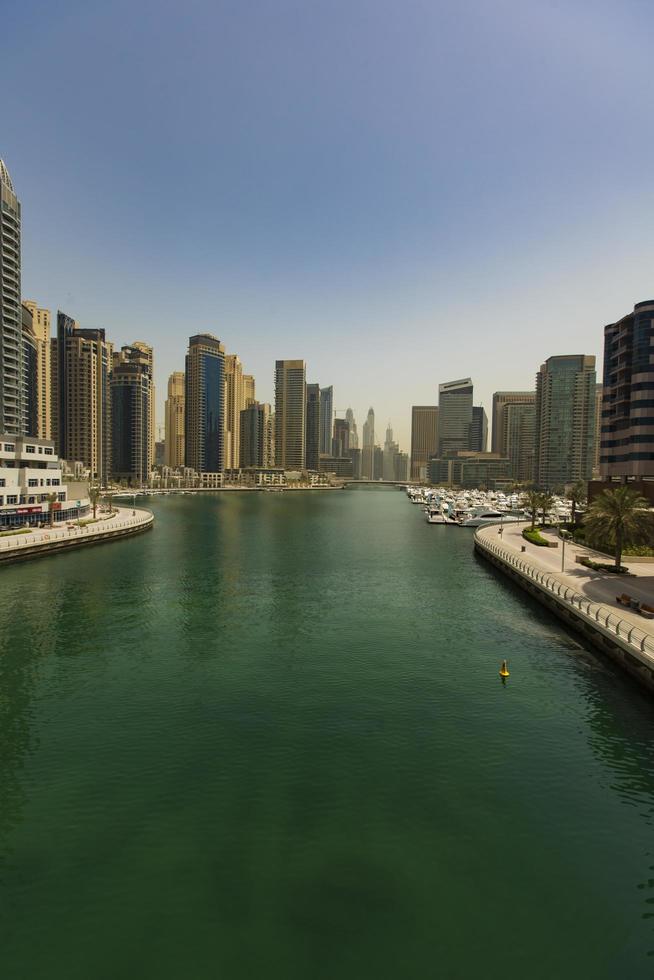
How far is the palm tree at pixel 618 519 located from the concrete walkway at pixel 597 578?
123 inches

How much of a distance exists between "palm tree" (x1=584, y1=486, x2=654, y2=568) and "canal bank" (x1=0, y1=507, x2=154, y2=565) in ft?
257

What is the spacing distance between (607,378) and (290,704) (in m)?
92.5

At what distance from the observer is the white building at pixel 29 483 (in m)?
90.9

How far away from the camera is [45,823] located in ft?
68.1

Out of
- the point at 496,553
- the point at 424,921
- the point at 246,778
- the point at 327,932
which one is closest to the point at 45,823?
the point at 246,778

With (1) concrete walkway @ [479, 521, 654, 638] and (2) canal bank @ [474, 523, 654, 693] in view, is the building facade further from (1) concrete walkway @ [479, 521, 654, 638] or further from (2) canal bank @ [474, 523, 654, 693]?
(1) concrete walkway @ [479, 521, 654, 638]

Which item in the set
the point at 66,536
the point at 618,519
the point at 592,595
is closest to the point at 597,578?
the point at 618,519

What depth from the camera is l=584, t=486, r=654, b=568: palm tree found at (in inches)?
2350

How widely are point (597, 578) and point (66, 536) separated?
82.4 meters

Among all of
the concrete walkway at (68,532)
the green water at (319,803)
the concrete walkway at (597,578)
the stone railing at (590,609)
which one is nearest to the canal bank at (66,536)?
the concrete walkway at (68,532)

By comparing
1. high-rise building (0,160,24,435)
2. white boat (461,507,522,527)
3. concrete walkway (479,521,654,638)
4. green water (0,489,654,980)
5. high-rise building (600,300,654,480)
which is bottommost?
green water (0,489,654,980)

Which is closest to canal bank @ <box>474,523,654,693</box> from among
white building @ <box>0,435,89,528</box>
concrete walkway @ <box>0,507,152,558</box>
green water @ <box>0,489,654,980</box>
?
green water @ <box>0,489,654,980</box>

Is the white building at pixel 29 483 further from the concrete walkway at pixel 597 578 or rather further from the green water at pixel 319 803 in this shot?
the concrete walkway at pixel 597 578

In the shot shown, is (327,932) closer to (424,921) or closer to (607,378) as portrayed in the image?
(424,921)
